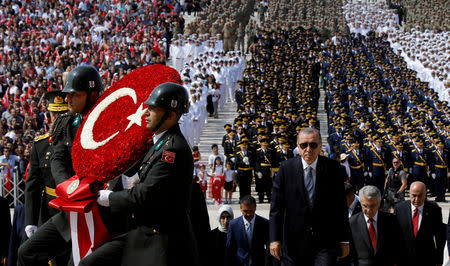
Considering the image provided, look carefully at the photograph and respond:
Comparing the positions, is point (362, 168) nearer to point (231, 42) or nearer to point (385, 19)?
point (231, 42)

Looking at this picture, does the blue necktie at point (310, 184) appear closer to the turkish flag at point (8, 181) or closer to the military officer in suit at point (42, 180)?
the military officer in suit at point (42, 180)

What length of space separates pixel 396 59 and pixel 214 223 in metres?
17.9

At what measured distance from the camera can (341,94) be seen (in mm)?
23797

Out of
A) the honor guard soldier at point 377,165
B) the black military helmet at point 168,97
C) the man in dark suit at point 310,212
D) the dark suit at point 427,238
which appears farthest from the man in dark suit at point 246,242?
the honor guard soldier at point 377,165

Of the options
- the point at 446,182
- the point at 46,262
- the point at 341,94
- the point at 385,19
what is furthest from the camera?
the point at 385,19

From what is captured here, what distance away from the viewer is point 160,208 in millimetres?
4066

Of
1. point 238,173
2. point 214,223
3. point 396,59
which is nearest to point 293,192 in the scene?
point 214,223

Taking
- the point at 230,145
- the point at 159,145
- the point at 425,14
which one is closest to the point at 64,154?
the point at 159,145

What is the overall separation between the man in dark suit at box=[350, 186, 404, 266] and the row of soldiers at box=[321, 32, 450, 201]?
29.5 feet

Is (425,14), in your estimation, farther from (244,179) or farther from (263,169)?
(244,179)

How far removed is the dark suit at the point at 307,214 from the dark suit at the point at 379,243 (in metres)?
1.54

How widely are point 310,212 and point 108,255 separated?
1553 mm

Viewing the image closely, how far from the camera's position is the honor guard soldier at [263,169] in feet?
51.5

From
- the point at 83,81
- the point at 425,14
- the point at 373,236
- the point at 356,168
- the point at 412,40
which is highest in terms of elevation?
the point at 425,14
